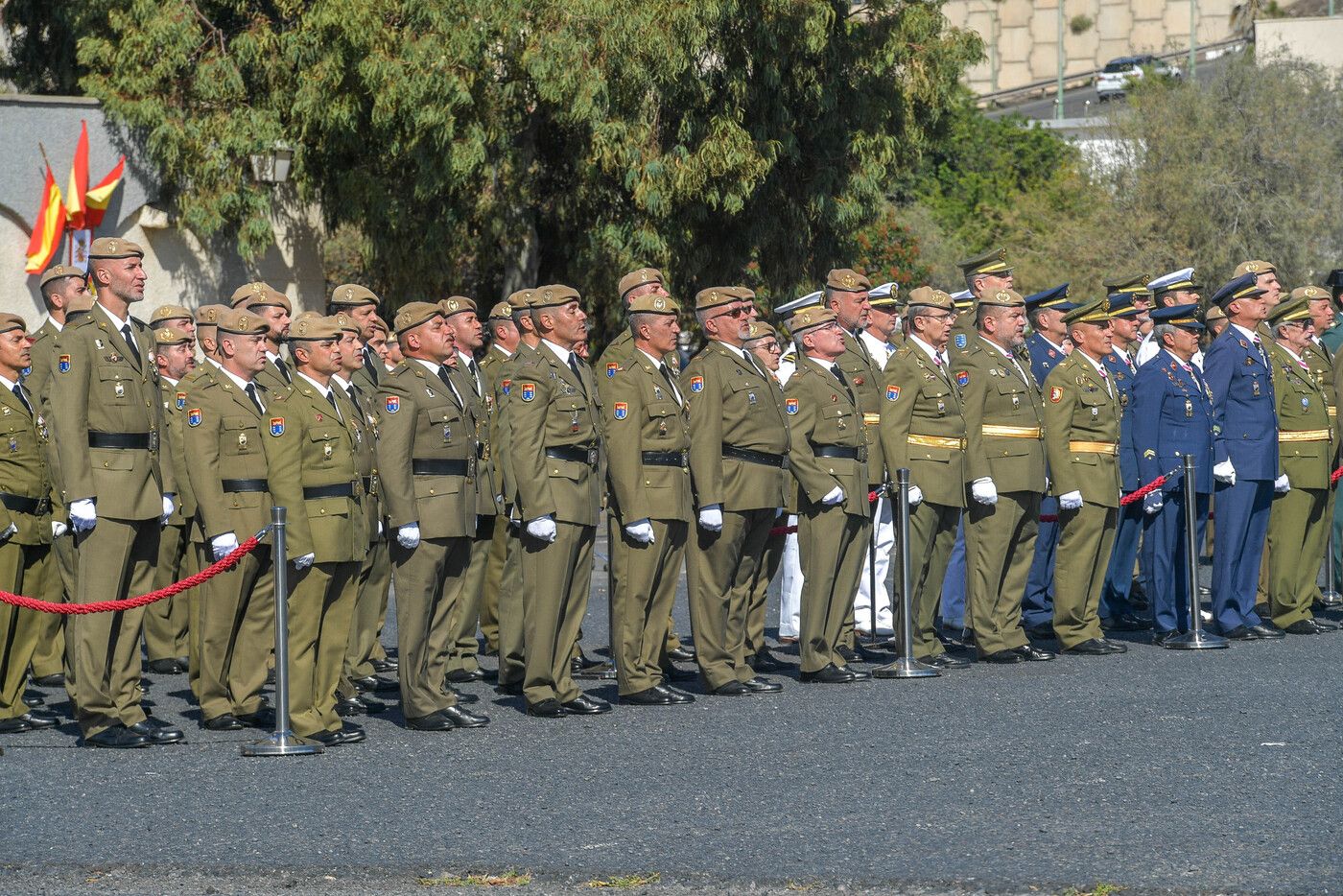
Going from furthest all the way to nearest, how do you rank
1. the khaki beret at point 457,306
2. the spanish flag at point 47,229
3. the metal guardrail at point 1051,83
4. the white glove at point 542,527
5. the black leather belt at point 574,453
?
the metal guardrail at point 1051,83, the spanish flag at point 47,229, the khaki beret at point 457,306, the black leather belt at point 574,453, the white glove at point 542,527

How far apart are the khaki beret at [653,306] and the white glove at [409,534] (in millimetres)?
1616

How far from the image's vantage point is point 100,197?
Answer: 18.7m

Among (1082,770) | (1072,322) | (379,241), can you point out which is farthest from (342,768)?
(379,241)

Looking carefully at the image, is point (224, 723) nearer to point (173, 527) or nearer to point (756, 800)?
point (173, 527)

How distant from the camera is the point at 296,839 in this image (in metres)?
6.52

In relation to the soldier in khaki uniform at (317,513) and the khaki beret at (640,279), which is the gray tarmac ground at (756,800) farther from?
the khaki beret at (640,279)

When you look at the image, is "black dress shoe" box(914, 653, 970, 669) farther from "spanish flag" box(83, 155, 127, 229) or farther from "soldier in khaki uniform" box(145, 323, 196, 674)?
"spanish flag" box(83, 155, 127, 229)

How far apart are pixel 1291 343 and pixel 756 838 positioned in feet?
22.5

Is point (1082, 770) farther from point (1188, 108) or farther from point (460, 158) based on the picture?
point (1188, 108)

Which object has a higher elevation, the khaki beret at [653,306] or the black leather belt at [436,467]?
the khaki beret at [653,306]

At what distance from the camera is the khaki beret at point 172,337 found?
9820 millimetres

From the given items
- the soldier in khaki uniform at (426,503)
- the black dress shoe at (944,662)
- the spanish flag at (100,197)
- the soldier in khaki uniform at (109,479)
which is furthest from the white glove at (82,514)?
the spanish flag at (100,197)

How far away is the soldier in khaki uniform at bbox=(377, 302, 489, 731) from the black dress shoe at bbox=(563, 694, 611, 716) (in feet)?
1.53

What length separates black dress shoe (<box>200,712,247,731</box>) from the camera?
8.77 metres
